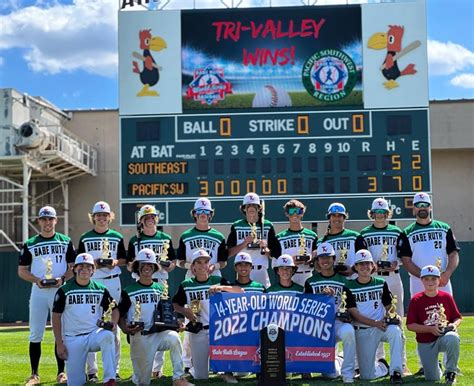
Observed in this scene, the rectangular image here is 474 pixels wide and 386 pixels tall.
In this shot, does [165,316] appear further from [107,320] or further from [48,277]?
[48,277]

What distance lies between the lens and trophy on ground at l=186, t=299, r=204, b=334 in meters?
7.96

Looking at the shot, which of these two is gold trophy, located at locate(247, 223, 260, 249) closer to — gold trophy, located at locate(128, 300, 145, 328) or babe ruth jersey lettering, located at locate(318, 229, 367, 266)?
babe ruth jersey lettering, located at locate(318, 229, 367, 266)

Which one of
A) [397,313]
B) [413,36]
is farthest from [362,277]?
[413,36]

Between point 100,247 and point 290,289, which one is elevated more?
point 100,247

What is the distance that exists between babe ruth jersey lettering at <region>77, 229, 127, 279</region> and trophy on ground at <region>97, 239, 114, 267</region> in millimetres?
51

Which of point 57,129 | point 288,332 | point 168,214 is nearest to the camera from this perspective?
point 288,332

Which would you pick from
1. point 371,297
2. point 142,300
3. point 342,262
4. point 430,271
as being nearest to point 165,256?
point 142,300

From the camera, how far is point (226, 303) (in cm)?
789

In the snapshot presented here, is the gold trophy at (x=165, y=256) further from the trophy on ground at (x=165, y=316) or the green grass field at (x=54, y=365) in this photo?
the green grass field at (x=54, y=365)

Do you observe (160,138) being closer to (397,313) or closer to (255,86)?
(255,86)

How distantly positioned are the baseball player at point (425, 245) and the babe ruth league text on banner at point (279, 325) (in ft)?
4.07

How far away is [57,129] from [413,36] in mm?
14034

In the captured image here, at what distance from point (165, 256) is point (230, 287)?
91 cm

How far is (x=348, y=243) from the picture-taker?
850 centimetres
